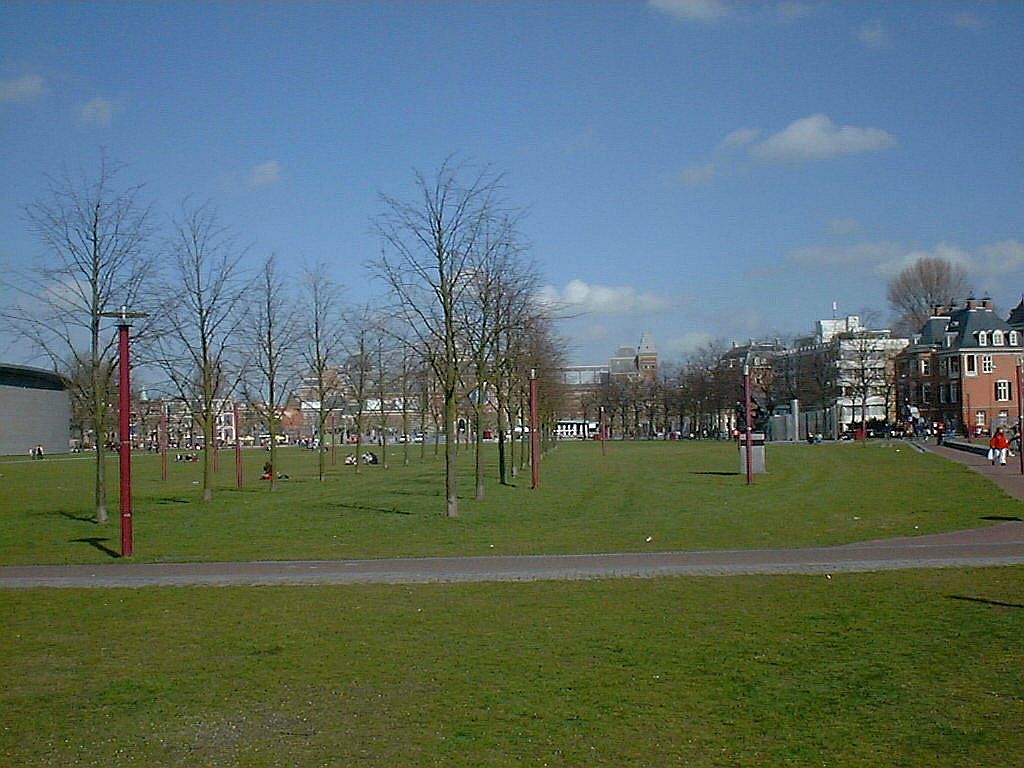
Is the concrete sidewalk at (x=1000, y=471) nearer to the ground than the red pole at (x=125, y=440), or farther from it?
nearer to the ground

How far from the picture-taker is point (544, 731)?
8.37 metres

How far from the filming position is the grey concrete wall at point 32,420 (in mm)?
Answer: 116750

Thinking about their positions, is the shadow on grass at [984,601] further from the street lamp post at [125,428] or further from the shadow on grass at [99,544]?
the shadow on grass at [99,544]

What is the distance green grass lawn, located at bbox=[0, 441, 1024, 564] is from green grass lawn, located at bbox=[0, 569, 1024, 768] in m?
5.91

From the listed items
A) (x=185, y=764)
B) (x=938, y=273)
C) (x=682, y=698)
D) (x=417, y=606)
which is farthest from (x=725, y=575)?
(x=938, y=273)

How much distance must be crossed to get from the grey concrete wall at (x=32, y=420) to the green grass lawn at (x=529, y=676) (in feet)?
362

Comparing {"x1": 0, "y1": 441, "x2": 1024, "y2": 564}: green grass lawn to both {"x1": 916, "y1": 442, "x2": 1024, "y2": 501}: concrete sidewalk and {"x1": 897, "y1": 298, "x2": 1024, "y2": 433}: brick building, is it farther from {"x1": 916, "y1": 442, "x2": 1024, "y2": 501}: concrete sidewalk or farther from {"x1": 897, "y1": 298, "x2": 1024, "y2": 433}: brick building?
{"x1": 897, "y1": 298, "x2": 1024, "y2": 433}: brick building

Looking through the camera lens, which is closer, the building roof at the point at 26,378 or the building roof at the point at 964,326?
the building roof at the point at 964,326

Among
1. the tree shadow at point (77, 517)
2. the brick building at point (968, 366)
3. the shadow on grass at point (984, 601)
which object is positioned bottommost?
the tree shadow at point (77, 517)

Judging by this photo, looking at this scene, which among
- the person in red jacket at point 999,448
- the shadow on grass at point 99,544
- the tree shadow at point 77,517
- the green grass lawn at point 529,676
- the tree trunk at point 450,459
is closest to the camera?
the green grass lawn at point 529,676

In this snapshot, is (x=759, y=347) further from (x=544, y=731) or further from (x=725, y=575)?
(x=544, y=731)

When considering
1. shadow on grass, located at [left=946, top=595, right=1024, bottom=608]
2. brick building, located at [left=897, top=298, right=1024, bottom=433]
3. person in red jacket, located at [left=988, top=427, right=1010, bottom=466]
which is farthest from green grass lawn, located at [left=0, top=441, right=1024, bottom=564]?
brick building, located at [left=897, top=298, right=1024, bottom=433]

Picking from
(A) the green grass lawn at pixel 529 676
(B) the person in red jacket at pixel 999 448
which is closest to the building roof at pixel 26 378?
(B) the person in red jacket at pixel 999 448

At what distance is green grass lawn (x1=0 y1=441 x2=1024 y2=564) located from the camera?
2147 centimetres
